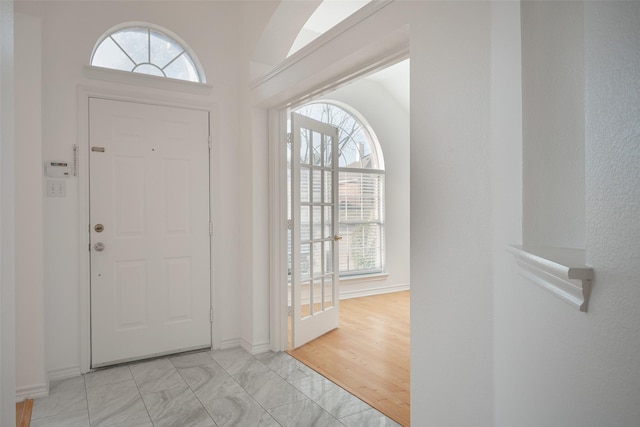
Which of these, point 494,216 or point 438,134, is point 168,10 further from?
point 494,216

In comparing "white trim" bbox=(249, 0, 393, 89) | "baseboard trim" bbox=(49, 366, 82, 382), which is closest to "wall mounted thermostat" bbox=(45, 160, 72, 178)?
"baseboard trim" bbox=(49, 366, 82, 382)

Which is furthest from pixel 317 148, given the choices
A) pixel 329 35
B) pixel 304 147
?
pixel 329 35

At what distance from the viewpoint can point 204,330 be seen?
11.1ft

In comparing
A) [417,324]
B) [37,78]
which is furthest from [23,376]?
[417,324]

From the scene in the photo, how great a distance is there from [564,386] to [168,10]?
3477 mm

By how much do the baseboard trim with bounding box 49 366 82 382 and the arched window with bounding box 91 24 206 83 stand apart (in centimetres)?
216

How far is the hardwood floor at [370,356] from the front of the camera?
8.28ft

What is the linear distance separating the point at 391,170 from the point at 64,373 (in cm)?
435

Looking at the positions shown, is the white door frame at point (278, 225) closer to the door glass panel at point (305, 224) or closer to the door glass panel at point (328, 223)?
the door glass panel at point (305, 224)

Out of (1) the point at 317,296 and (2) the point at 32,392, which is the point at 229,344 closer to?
(1) the point at 317,296

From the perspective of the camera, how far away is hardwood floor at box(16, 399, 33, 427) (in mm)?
2210

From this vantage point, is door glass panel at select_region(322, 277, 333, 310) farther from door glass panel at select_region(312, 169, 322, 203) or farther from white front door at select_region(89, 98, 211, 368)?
white front door at select_region(89, 98, 211, 368)

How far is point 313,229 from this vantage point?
367 centimetres

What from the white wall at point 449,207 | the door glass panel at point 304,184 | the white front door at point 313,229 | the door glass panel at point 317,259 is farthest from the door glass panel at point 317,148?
the white wall at point 449,207
